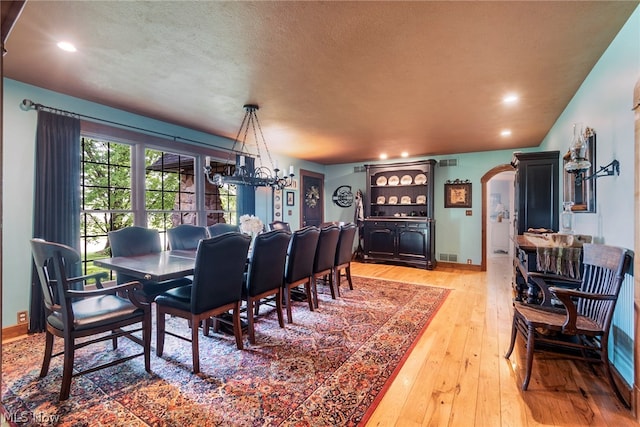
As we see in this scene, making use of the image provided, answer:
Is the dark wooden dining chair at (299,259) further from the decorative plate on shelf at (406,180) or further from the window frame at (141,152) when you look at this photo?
the decorative plate on shelf at (406,180)

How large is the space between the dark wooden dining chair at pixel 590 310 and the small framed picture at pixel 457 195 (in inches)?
154

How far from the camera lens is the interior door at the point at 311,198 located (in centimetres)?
714

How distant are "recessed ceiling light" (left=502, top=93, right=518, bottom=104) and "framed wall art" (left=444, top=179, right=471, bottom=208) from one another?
3052 millimetres

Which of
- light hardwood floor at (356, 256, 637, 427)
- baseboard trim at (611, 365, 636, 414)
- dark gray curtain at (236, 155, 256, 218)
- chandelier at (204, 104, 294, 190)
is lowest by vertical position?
light hardwood floor at (356, 256, 637, 427)

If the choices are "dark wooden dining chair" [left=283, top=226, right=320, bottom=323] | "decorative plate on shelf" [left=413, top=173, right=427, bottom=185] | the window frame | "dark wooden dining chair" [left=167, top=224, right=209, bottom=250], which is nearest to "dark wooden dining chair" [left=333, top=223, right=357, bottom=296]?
"dark wooden dining chair" [left=283, top=226, right=320, bottom=323]

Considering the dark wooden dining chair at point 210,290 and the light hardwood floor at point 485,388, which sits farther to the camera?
the dark wooden dining chair at point 210,290

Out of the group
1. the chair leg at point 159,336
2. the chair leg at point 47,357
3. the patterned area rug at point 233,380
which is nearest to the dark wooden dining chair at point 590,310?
the patterned area rug at point 233,380

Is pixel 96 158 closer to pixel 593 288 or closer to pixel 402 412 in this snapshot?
pixel 402 412

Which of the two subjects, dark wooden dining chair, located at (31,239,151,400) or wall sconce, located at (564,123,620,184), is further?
wall sconce, located at (564,123,620,184)

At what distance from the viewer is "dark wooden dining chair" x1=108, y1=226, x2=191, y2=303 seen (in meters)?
3.10

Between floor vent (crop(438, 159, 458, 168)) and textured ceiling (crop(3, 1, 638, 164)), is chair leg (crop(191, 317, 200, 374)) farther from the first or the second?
floor vent (crop(438, 159, 458, 168))

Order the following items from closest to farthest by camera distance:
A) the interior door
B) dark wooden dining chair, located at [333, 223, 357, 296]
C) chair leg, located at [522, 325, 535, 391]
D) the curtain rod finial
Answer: chair leg, located at [522, 325, 535, 391] → the curtain rod finial → dark wooden dining chair, located at [333, 223, 357, 296] → the interior door

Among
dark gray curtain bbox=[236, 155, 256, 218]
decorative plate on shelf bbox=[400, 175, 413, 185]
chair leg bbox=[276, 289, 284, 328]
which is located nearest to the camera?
chair leg bbox=[276, 289, 284, 328]

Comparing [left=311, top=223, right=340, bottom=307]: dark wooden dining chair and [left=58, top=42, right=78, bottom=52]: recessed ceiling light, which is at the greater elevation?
[left=58, top=42, right=78, bottom=52]: recessed ceiling light
